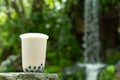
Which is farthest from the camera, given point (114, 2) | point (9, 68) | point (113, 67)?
point (114, 2)

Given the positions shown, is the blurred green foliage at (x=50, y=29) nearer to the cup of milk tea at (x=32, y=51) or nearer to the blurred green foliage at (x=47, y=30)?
the blurred green foliage at (x=47, y=30)

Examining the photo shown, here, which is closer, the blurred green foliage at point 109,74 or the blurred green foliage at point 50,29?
the blurred green foliage at point 109,74

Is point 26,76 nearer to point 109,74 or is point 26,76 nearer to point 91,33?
point 109,74

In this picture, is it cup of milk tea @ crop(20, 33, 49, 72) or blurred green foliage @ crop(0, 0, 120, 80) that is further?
blurred green foliage @ crop(0, 0, 120, 80)

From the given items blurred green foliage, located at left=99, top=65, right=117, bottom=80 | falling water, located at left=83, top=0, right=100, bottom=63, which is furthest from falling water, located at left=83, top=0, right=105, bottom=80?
blurred green foliage, located at left=99, top=65, right=117, bottom=80

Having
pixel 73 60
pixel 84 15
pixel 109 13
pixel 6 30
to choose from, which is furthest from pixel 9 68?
pixel 109 13

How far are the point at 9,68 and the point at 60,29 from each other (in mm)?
1401

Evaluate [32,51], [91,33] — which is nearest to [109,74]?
[91,33]

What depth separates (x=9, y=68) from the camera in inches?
265

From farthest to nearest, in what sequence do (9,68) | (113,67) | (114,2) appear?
(114,2), (9,68), (113,67)

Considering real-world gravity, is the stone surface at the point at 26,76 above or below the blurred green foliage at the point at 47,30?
above

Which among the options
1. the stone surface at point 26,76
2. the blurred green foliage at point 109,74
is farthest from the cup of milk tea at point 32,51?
the blurred green foliage at point 109,74

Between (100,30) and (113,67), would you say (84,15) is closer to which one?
(100,30)

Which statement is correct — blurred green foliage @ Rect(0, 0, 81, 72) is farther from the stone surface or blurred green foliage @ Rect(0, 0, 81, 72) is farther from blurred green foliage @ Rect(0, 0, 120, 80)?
the stone surface
